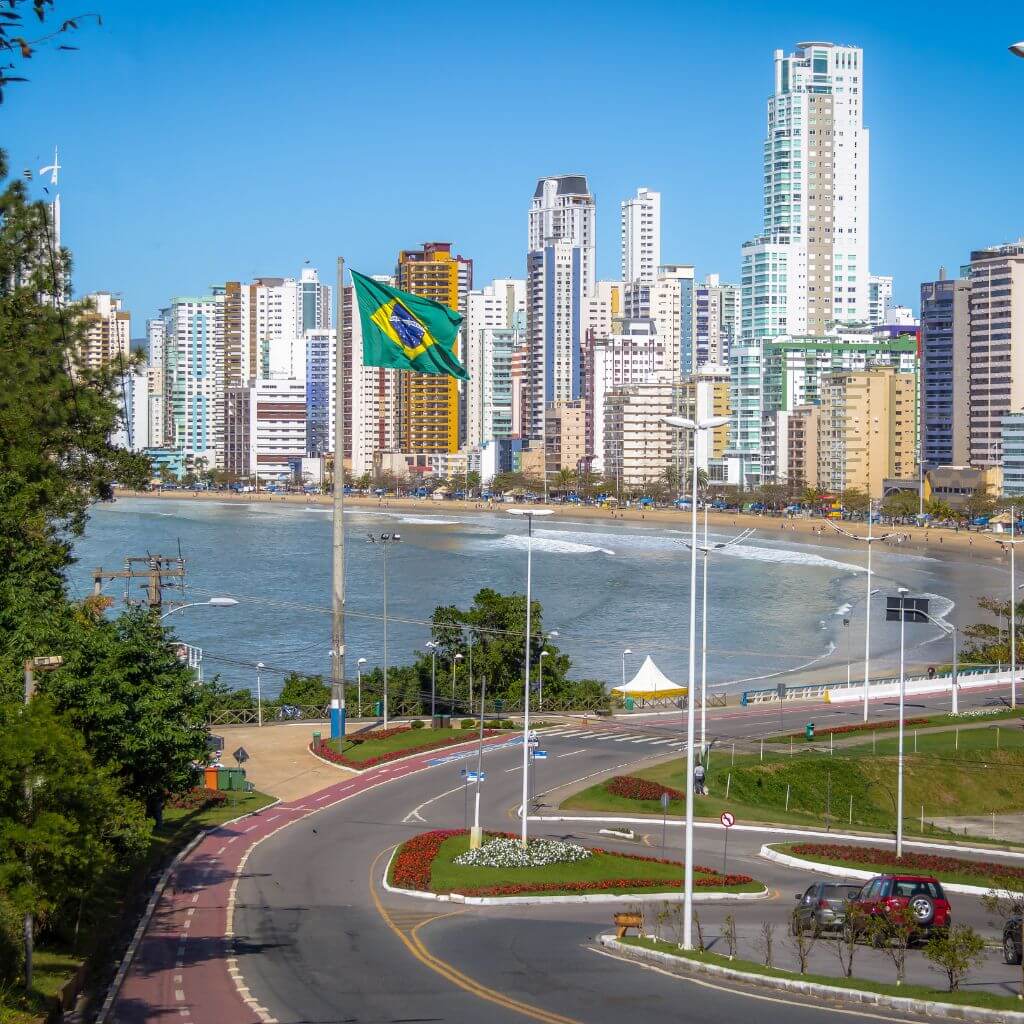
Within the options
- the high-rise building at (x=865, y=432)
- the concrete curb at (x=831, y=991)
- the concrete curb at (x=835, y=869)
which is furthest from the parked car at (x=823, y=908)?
the high-rise building at (x=865, y=432)

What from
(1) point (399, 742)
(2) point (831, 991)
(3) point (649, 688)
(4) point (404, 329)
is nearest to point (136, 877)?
(2) point (831, 991)

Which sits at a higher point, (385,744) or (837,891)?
(837,891)

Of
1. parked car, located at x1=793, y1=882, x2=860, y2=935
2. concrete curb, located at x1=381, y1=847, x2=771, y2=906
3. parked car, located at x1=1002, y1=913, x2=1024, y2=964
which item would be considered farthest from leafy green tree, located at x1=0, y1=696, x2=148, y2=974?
parked car, located at x1=1002, y1=913, x2=1024, y2=964

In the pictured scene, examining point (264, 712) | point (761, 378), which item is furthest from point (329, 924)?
point (761, 378)

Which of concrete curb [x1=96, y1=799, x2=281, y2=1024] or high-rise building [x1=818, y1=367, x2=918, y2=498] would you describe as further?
high-rise building [x1=818, y1=367, x2=918, y2=498]

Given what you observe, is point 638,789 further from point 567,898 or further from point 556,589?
point 556,589

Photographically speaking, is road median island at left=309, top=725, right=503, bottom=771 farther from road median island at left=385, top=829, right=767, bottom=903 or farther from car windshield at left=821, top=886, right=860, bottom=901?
car windshield at left=821, top=886, right=860, bottom=901

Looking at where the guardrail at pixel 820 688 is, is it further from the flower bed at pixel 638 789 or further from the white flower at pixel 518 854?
the white flower at pixel 518 854

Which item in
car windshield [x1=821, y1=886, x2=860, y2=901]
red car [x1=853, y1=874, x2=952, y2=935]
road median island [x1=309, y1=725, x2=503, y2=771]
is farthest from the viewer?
road median island [x1=309, y1=725, x2=503, y2=771]
